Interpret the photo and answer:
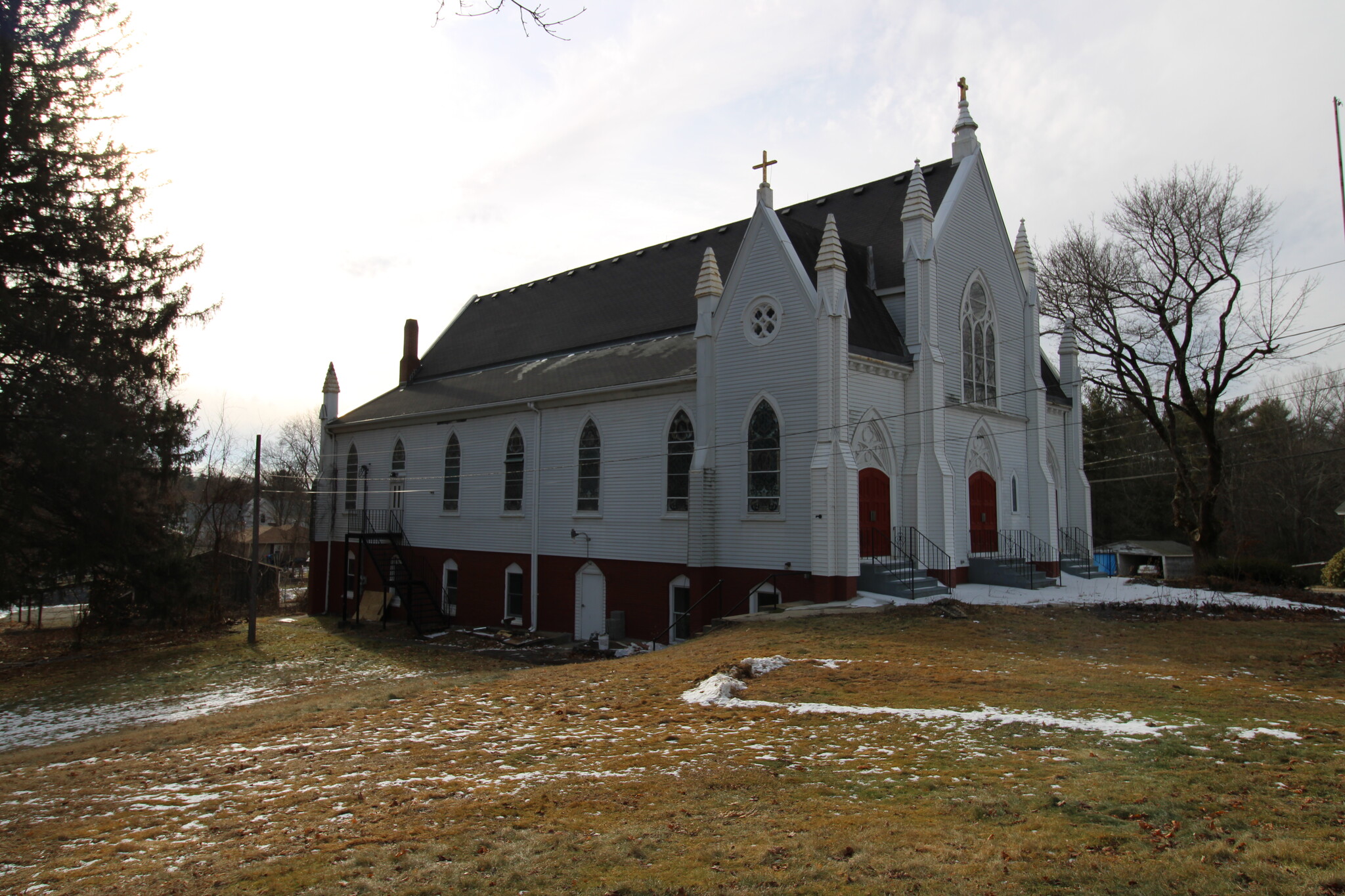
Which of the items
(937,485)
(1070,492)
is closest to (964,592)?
(937,485)

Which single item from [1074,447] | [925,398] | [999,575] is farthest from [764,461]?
[1074,447]

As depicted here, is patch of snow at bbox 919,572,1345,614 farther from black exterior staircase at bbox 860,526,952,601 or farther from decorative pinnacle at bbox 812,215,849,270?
decorative pinnacle at bbox 812,215,849,270

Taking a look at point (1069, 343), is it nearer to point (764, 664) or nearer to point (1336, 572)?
point (1336, 572)

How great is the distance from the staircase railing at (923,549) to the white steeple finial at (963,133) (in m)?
11.4

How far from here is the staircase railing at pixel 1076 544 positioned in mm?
26406

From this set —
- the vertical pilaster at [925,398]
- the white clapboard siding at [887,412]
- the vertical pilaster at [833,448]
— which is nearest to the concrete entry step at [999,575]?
the vertical pilaster at [925,398]

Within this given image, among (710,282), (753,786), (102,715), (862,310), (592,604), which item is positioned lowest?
(102,715)

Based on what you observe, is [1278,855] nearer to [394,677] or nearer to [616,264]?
[394,677]

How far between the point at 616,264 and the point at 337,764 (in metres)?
26.2

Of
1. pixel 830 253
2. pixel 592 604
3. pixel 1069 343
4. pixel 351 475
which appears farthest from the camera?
pixel 351 475

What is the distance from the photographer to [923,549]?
20.7m

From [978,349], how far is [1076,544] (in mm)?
8143

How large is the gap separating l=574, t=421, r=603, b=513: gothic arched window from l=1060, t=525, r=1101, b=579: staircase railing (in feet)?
48.8

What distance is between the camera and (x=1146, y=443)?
174 ft
